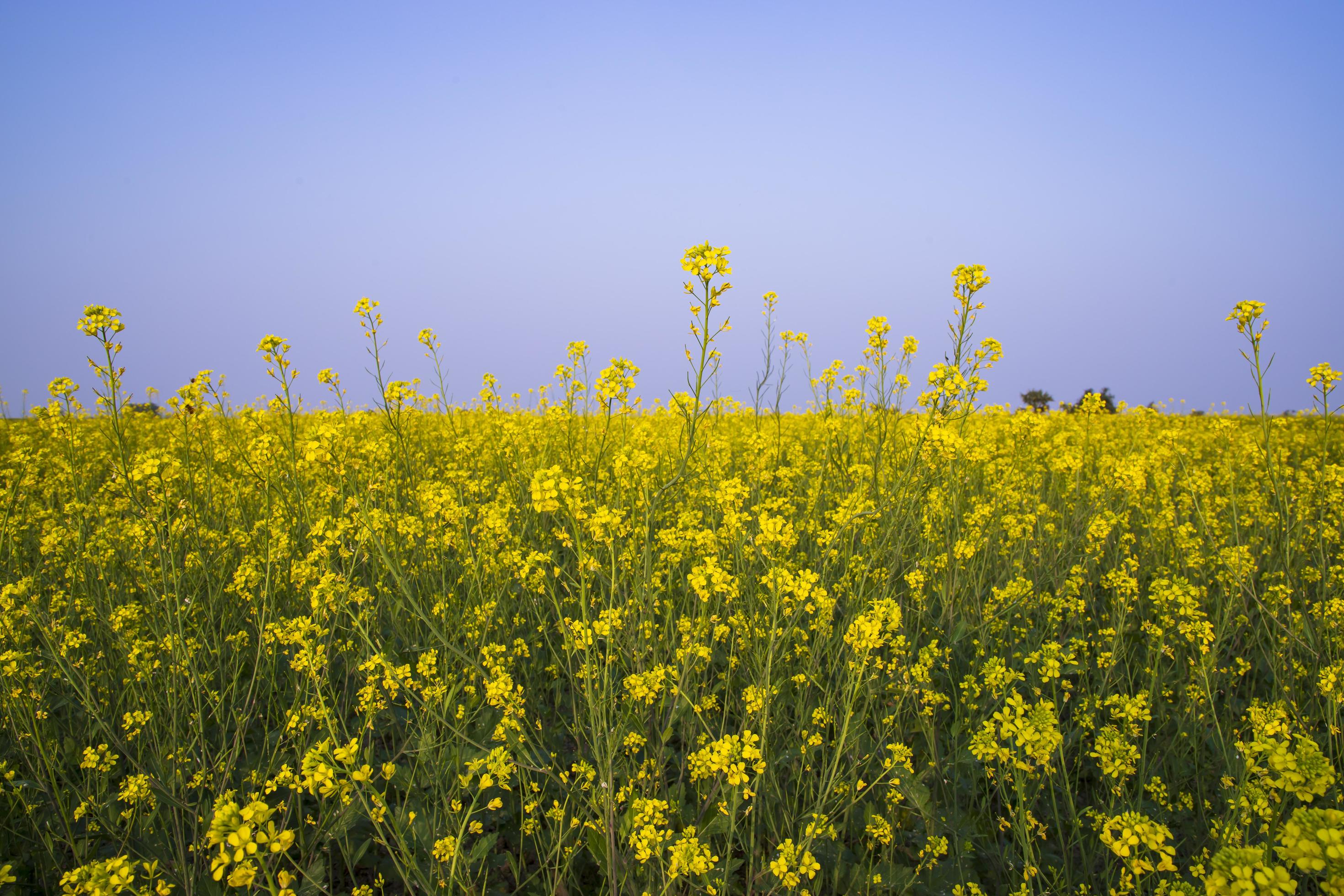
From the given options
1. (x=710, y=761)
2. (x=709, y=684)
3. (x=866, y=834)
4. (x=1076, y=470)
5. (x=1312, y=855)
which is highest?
(x=1076, y=470)

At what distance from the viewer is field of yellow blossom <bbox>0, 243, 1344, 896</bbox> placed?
168cm

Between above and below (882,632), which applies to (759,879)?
below

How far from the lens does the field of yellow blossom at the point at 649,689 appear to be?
1.68 m

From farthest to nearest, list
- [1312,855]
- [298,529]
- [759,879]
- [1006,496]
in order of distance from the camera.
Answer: [1006,496] → [298,529] → [759,879] → [1312,855]

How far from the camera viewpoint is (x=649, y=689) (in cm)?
201

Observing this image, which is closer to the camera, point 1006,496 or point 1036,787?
point 1036,787

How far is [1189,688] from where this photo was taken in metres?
2.31

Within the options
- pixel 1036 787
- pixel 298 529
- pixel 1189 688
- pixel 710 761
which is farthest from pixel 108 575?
pixel 1189 688

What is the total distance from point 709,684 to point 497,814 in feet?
3.24

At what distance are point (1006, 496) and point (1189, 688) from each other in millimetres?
1984

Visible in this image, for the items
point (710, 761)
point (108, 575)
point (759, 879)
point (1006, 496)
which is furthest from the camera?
point (1006, 496)

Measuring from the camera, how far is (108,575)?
9.83 ft

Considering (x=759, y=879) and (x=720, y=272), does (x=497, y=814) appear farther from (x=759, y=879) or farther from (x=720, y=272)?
(x=720, y=272)

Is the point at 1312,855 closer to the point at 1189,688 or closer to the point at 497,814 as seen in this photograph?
the point at 1189,688
